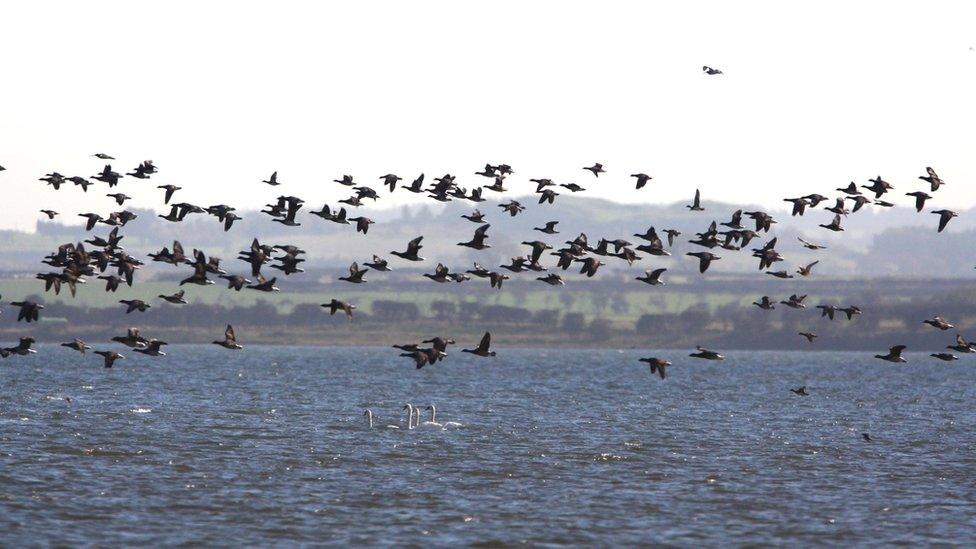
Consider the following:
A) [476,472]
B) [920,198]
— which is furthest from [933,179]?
[476,472]

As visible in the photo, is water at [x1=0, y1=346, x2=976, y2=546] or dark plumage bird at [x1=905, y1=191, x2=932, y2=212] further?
dark plumage bird at [x1=905, y1=191, x2=932, y2=212]

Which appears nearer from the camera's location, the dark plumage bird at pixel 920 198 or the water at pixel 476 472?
the water at pixel 476 472

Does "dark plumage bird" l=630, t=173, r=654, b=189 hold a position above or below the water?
above

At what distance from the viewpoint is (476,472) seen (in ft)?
200

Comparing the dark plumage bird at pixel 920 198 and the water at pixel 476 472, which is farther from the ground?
the dark plumage bird at pixel 920 198

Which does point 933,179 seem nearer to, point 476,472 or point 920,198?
point 920,198

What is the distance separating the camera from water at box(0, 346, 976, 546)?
47.0 m

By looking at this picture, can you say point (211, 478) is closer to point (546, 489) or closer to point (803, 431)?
point (546, 489)

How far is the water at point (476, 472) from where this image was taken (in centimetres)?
4699

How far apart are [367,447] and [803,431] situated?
29.6 m

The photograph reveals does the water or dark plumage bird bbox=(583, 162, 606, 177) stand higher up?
dark plumage bird bbox=(583, 162, 606, 177)

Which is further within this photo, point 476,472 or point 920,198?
point 476,472

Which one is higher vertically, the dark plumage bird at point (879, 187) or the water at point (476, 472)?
the dark plumage bird at point (879, 187)

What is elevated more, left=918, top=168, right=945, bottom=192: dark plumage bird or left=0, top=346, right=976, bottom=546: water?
left=918, top=168, right=945, bottom=192: dark plumage bird
